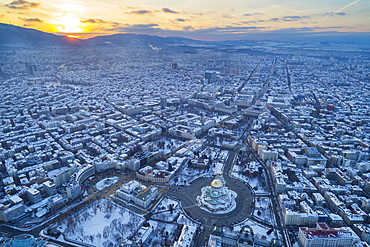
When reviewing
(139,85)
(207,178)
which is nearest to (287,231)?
(207,178)

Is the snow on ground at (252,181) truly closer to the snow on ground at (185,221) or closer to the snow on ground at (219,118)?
the snow on ground at (185,221)

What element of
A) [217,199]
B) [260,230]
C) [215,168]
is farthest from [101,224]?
[215,168]

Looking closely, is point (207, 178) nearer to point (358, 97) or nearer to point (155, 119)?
point (155, 119)

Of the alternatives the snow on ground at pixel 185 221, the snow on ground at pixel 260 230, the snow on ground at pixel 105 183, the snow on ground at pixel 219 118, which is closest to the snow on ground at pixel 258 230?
the snow on ground at pixel 260 230

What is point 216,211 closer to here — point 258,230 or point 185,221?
point 185,221

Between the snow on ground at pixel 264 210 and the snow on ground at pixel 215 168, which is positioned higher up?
the snow on ground at pixel 215 168

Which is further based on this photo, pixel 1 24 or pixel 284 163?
pixel 1 24
